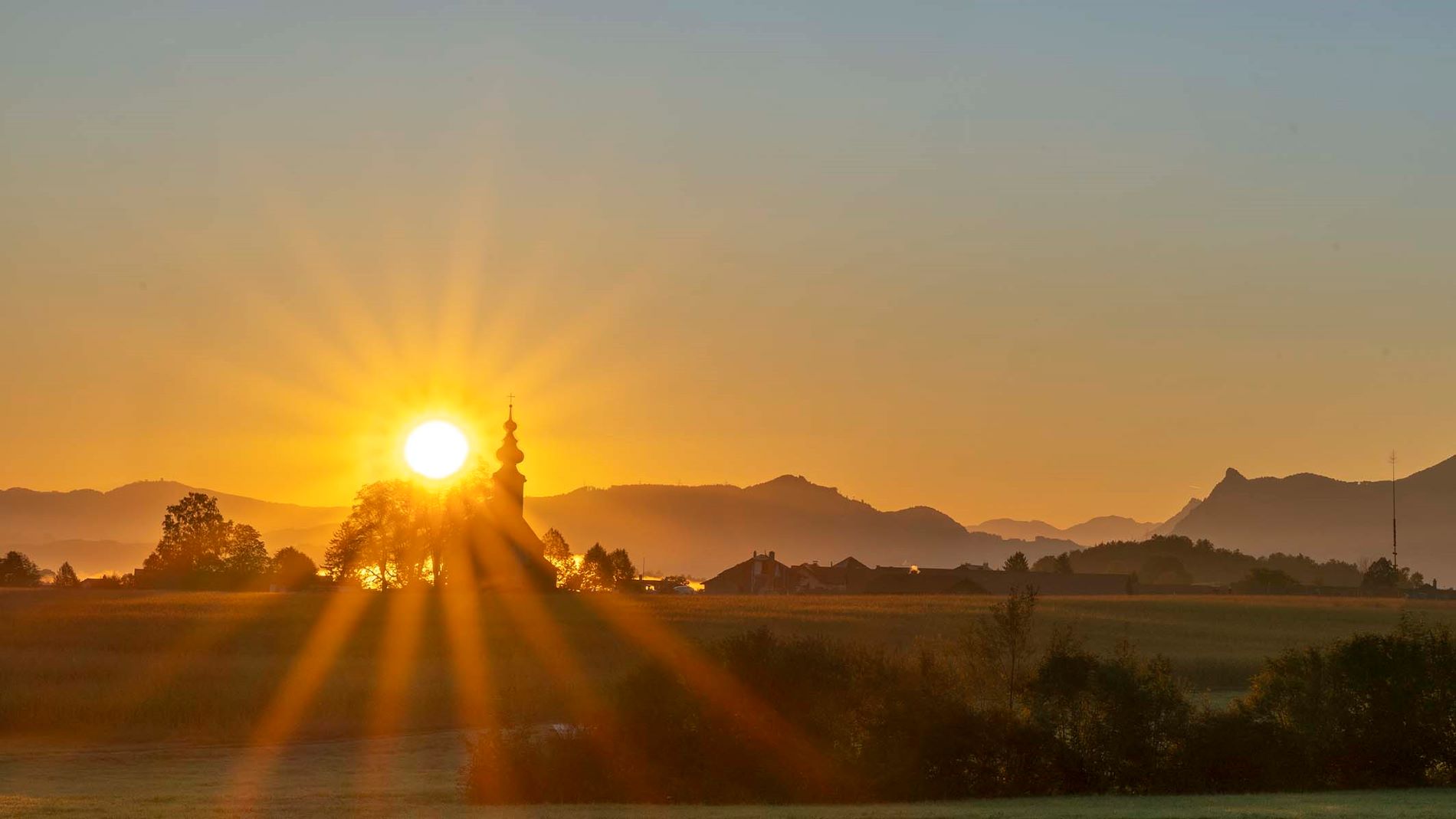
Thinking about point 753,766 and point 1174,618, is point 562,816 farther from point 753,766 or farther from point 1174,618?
point 1174,618

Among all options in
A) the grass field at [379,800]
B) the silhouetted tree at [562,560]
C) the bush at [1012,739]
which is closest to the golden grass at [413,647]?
the grass field at [379,800]

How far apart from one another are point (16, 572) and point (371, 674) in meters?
104

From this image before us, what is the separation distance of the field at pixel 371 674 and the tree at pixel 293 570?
3396 centimetres

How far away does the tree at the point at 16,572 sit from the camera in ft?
458

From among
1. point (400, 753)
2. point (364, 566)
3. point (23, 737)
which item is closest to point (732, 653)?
point (400, 753)

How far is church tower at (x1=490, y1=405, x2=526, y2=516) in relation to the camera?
4405 inches

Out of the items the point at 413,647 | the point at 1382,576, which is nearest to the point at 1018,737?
the point at 413,647

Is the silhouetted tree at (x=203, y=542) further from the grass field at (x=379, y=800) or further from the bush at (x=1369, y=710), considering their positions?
the bush at (x=1369, y=710)

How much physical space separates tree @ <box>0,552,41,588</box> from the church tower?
52.1 meters

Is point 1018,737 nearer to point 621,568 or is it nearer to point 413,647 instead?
point 413,647

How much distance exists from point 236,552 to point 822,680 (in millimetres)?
118536

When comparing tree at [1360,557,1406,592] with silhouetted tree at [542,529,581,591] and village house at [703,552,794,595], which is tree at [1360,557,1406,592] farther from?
silhouetted tree at [542,529,581,591]

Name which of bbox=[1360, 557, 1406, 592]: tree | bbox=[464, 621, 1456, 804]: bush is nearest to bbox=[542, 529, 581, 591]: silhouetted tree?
bbox=[1360, 557, 1406, 592]: tree

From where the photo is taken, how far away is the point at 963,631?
36.5 metres
